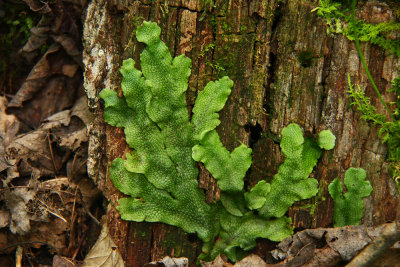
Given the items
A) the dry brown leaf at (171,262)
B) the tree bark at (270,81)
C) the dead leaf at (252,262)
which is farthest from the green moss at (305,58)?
the dry brown leaf at (171,262)

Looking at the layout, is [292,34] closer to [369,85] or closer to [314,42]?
[314,42]

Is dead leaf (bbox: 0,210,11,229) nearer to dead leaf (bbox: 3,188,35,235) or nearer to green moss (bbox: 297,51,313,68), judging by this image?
dead leaf (bbox: 3,188,35,235)

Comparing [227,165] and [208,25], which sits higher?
[208,25]

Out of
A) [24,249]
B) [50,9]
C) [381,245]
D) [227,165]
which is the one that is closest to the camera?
[381,245]

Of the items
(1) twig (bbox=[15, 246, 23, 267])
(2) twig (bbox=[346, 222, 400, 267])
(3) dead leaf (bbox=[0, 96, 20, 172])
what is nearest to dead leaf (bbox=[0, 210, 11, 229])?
(1) twig (bbox=[15, 246, 23, 267])

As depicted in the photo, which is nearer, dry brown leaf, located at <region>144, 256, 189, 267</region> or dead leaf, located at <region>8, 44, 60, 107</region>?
dry brown leaf, located at <region>144, 256, 189, 267</region>

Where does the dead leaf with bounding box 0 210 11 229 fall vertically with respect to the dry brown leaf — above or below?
below

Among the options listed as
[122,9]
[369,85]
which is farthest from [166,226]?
[369,85]
